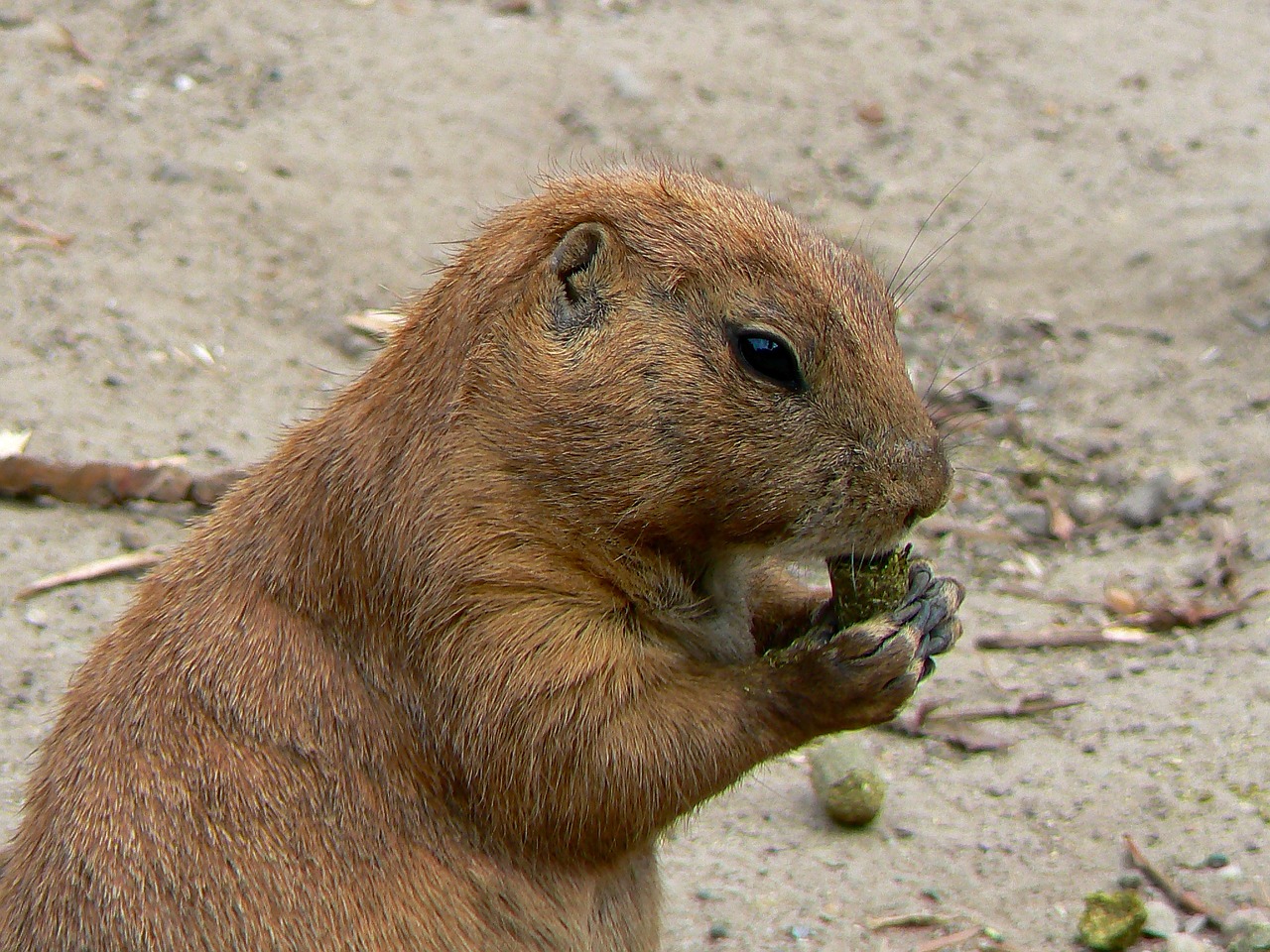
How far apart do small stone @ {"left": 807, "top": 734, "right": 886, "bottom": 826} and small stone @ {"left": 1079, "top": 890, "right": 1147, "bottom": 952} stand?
2.51ft

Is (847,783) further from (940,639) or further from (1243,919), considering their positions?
(940,639)

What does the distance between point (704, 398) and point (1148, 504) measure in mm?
3967

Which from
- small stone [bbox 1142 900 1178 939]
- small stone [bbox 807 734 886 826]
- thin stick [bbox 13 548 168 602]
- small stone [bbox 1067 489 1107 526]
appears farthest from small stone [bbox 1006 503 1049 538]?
thin stick [bbox 13 548 168 602]

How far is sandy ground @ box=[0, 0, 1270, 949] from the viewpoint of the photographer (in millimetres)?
5125

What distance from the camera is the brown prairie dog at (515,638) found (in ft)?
11.3

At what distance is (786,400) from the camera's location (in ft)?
11.5

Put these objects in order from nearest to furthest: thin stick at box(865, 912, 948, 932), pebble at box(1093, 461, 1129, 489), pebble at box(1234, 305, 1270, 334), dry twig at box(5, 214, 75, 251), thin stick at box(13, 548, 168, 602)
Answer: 1. thin stick at box(865, 912, 948, 932)
2. thin stick at box(13, 548, 168, 602)
3. pebble at box(1093, 461, 1129, 489)
4. dry twig at box(5, 214, 75, 251)
5. pebble at box(1234, 305, 1270, 334)

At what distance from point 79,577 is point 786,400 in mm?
3231

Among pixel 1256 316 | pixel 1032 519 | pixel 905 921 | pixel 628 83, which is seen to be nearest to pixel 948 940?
pixel 905 921

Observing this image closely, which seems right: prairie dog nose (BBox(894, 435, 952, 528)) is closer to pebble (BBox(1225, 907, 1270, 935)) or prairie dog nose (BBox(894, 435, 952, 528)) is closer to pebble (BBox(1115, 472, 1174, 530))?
pebble (BBox(1225, 907, 1270, 935))

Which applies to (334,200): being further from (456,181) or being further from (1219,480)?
(1219,480)

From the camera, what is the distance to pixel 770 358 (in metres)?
3.54

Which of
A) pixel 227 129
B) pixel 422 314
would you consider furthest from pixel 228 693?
pixel 227 129

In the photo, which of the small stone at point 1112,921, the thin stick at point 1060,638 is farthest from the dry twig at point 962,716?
the small stone at point 1112,921
